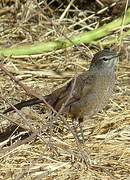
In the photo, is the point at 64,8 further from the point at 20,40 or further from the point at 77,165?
the point at 77,165

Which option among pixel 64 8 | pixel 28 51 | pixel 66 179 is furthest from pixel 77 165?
pixel 64 8

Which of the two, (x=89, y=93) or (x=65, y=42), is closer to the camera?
(x=89, y=93)

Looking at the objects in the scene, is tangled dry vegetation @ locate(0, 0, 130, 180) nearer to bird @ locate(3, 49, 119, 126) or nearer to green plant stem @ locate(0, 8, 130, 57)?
green plant stem @ locate(0, 8, 130, 57)

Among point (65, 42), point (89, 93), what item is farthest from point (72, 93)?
point (65, 42)

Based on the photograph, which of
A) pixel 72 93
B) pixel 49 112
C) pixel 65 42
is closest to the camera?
pixel 72 93

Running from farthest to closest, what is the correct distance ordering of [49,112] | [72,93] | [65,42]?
[65,42]
[49,112]
[72,93]

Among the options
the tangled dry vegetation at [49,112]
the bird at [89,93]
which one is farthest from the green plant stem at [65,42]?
the bird at [89,93]

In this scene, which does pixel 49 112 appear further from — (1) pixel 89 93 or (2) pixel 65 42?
(2) pixel 65 42

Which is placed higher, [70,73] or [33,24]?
[33,24]
